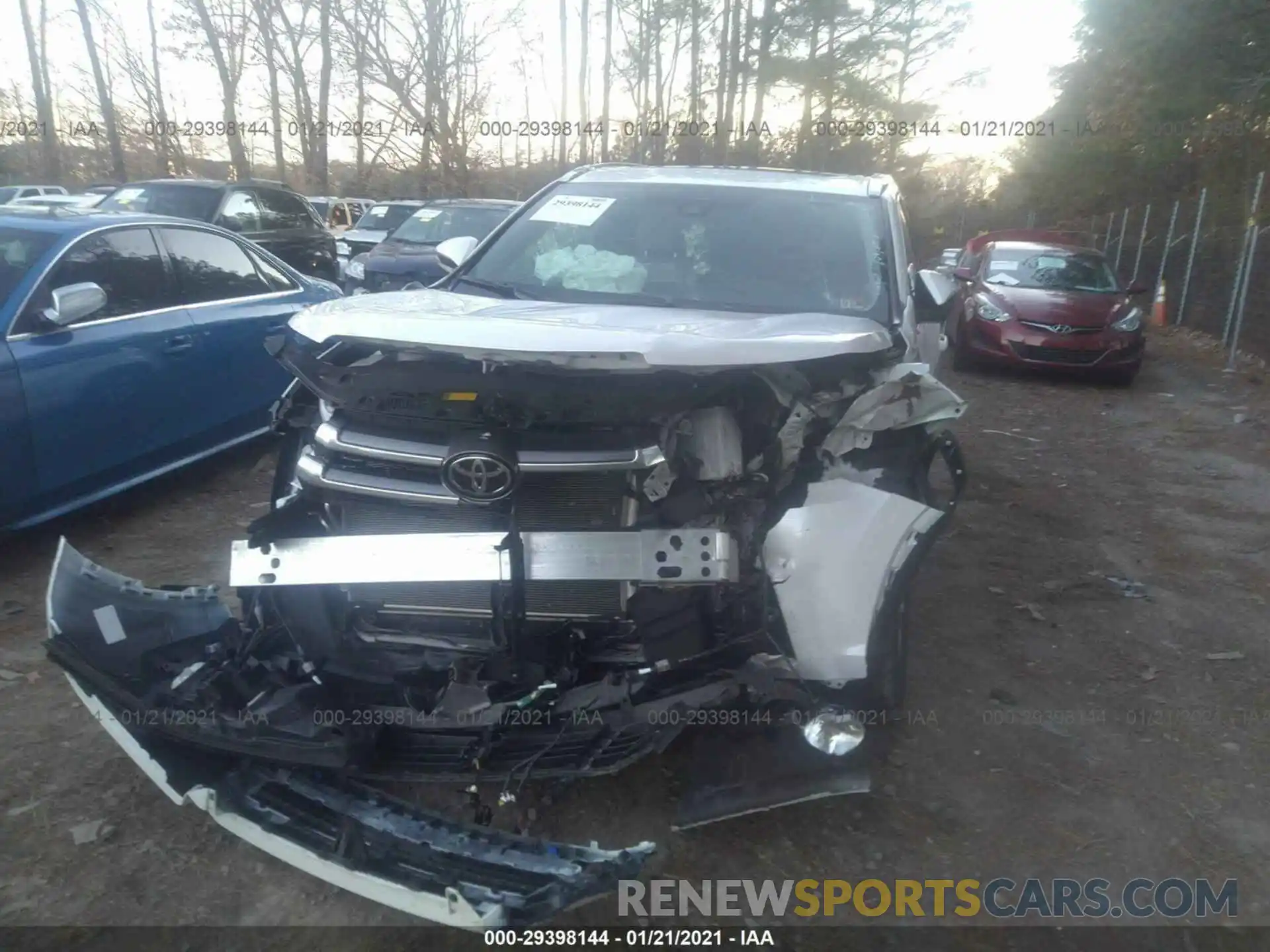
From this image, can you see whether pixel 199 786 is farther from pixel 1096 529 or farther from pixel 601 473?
pixel 1096 529

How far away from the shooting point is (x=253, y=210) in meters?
11.6

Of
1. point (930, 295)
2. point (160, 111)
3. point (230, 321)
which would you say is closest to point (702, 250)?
point (930, 295)

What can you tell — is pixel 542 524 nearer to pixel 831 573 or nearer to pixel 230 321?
pixel 831 573

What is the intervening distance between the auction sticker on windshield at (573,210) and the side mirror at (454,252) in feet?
1.19

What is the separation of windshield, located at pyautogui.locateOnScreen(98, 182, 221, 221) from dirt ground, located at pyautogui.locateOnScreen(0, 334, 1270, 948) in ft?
17.8

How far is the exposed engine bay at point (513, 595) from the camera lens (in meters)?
2.59

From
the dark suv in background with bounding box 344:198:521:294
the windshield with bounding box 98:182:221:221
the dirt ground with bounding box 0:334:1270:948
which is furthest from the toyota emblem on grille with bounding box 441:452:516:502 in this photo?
the windshield with bounding box 98:182:221:221

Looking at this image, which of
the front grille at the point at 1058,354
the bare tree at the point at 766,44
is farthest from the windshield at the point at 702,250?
the bare tree at the point at 766,44

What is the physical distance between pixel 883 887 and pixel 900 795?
1.58 feet

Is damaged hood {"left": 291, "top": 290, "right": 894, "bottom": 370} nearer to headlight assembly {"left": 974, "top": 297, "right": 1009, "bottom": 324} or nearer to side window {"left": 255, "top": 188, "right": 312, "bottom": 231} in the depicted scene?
headlight assembly {"left": 974, "top": 297, "right": 1009, "bottom": 324}

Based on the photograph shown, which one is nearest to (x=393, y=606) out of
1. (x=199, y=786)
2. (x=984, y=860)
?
(x=199, y=786)

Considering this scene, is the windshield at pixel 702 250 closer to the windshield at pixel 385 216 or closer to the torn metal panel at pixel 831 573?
the torn metal panel at pixel 831 573

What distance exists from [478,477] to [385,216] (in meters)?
14.6

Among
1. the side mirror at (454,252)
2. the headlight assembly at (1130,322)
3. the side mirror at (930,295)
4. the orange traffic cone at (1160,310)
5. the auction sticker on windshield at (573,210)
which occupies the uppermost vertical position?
the auction sticker on windshield at (573,210)
